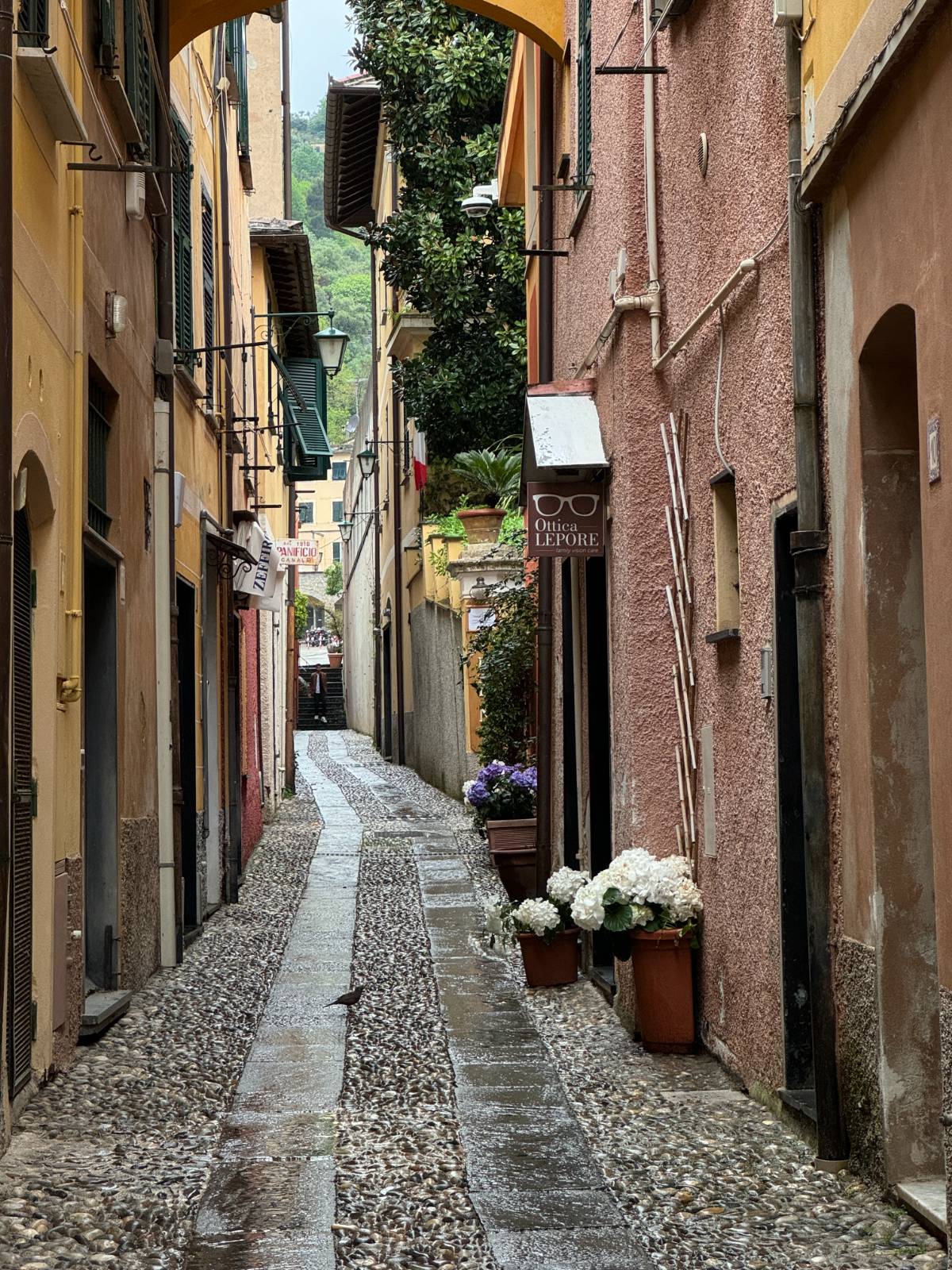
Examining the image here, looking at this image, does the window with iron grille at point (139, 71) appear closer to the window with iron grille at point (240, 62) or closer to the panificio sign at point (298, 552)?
the window with iron grille at point (240, 62)

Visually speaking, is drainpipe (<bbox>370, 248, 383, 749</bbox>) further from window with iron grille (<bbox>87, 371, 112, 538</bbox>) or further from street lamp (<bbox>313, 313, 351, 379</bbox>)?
window with iron grille (<bbox>87, 371, 112, 538</bbox>)

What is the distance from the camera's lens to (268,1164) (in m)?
5.80

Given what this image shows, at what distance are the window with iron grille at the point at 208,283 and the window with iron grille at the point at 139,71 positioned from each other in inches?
142

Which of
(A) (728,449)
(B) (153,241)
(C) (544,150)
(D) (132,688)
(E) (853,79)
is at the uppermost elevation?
(C) (544,150)

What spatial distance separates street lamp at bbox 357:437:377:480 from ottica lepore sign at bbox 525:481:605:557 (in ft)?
75.1

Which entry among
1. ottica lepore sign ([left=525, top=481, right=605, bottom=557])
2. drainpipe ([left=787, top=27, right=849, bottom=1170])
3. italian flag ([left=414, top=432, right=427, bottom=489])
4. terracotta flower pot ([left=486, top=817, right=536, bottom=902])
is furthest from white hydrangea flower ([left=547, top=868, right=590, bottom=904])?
italian flag ([left=414, top=432, right=427, bottom=489])

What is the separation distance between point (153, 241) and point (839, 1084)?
24.4ft

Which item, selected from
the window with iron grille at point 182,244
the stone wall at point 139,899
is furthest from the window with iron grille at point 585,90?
the stone wall at point 139,899

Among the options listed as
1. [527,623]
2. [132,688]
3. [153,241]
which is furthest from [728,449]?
[527,623]

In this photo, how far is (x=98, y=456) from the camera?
8.85 metres

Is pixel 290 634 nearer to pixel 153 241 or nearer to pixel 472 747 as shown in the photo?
pixel 472 747

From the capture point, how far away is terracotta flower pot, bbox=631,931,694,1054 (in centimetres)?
762

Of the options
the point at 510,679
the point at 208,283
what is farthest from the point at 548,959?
the point at 208,283

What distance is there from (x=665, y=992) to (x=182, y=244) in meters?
7.37
